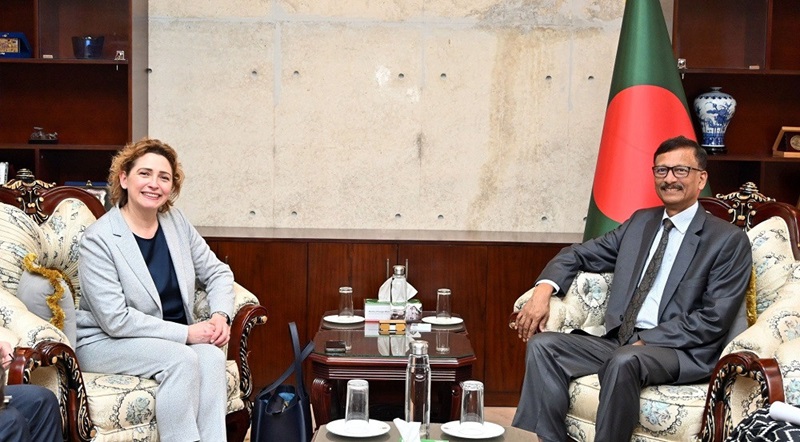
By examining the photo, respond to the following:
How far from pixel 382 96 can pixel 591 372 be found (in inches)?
93.2

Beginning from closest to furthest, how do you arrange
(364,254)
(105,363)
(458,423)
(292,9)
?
1. (458,423)
2. (105,363)
3. (364,254)
4. (292,9)

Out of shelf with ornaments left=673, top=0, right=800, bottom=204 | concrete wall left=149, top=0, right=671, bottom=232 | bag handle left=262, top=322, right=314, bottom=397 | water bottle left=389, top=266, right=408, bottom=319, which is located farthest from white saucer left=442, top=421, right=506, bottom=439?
shelf with ornaments left=673, top=0, right=800, bottom=204

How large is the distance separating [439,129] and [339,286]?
110 centimetres

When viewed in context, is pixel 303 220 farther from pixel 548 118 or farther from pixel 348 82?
pixel 548 118

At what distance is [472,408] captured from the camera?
119 inches

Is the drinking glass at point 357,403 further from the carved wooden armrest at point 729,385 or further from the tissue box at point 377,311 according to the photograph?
the tissue box at point 377,311

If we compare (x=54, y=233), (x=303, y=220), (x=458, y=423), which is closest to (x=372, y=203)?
(x=303, y=220)

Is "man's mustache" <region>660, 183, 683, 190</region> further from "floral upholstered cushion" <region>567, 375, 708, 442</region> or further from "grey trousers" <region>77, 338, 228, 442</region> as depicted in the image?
"grey trousers" <region>77, 338, 228, 442</region>

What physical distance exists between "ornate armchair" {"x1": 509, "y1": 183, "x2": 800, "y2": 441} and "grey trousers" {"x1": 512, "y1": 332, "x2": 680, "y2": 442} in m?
0.06

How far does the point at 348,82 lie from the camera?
5664 mm

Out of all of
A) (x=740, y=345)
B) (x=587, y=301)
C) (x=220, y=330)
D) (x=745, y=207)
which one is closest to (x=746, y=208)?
(x=745, y=207)

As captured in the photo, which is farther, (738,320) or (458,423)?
(738,320)

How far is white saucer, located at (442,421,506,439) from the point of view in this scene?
298 cm

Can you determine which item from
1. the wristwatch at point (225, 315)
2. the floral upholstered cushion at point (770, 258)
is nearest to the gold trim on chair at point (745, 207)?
the floral upholstered cushion at point (770, 258)
